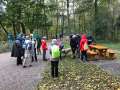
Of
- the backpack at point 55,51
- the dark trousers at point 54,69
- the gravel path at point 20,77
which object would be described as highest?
the backpack at point 55,51

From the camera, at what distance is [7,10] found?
148 feet

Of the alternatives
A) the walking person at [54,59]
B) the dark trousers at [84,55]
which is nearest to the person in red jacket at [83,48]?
the dark trousers at [84,55]

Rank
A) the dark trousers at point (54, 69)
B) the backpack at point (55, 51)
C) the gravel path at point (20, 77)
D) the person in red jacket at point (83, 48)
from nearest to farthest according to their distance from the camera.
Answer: the gravel path at point (20, 77) < the backpack at point (55, 51) < the dark trousers at point (54, 69) < the person in red jacket at point (83, 48)

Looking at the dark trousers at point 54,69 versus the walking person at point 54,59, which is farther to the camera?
the dark trousers at point 54,69

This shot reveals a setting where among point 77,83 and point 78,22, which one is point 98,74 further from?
point 78,22

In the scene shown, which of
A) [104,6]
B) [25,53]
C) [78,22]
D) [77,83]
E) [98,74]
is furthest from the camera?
[78,22]

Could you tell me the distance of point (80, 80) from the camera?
13773 millimetres

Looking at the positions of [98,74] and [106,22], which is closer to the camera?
[98,74]

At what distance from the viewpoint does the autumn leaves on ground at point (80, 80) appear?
12.4 meters

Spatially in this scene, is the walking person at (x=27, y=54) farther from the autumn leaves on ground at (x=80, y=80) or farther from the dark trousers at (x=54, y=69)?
the dark trousers at (x=54, y=69)

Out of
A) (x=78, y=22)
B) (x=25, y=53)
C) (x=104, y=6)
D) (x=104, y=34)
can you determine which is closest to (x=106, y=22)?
(x=104, y=34)

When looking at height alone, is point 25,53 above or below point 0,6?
below

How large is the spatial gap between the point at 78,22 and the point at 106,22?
18.4 metres

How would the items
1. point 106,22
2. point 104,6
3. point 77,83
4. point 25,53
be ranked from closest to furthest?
point 77,83, point 25,53, point 106,22, point 104,6
